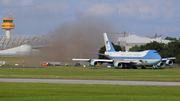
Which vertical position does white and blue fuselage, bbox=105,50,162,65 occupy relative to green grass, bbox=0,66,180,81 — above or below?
Answer: above

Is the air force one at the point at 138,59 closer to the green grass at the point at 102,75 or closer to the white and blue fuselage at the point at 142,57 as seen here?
the white and blue fuselage at the point at 142,57

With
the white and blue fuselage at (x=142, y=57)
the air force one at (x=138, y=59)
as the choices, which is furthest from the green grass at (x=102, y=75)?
the air force one at (x=138, y=59)

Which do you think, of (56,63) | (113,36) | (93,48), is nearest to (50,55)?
(56,63)

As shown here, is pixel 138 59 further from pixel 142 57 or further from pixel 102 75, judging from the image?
pixel 102 75

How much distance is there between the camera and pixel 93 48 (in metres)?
132

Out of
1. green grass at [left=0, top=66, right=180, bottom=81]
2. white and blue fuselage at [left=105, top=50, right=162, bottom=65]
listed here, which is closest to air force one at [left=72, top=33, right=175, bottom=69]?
white and blue fuselage at [left=105, top=50, right=162, bottom=65]

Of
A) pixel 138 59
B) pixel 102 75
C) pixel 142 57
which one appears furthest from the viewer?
pixel 138 59

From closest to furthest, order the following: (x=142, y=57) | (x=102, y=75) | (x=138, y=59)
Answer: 1. (x=102, y=75)
2. (x=142, y=57)
3. (x=138, y=59)

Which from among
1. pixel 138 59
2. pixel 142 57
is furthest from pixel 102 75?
pixel 138 59

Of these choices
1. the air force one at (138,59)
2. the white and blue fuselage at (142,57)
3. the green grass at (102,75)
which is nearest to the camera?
the green grass at (102,75)

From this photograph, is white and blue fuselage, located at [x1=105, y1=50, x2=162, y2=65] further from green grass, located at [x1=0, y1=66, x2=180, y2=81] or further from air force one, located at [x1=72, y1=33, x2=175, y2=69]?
green grass, located at [x1=0, y1=66, x2=180, y2=81]

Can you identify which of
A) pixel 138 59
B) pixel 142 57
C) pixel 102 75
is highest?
pixel 142 57

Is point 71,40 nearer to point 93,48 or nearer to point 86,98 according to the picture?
point 93,48

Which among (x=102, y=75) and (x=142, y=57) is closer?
(x=102, y=75)
